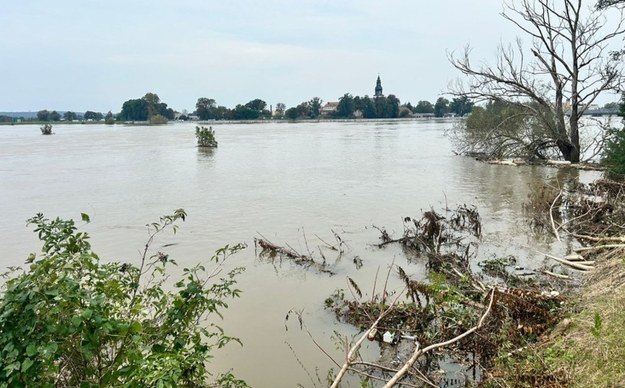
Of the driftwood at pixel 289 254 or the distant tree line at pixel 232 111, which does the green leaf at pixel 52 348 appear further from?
the distant tree line at pixel 232 111

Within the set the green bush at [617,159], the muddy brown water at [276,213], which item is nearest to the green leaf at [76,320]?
the muddy brown water at [276,213]

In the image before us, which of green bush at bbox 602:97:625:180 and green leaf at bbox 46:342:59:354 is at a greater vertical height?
green bush at bbox 602:97:625:180

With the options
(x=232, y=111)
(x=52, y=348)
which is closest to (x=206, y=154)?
(x=52, y=348)

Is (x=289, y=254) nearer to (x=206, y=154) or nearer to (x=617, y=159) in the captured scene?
(x=617, y=159)

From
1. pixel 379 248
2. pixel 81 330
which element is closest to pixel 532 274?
pixel 379 248

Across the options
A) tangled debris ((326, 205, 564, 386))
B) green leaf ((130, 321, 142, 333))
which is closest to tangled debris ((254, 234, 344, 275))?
tangled debris ((326, 205, 564, 386))

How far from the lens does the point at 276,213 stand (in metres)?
12.1

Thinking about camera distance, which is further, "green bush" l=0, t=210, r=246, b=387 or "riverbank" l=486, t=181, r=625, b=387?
"riverbank" l=486, t=181, r=625, b=387

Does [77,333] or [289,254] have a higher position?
[77,333]

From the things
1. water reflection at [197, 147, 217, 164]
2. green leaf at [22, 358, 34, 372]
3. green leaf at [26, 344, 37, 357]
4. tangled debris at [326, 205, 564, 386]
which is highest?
green leaf at [26, 344, 37, 357]

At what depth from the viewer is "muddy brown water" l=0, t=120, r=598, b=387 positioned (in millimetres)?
5590

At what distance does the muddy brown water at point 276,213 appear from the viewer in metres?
5.59

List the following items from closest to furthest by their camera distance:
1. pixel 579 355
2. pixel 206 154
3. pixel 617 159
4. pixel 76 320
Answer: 1. pixel 76 320
2. pixel 579 355
3. pixel 617 159
4. pixel 206 154

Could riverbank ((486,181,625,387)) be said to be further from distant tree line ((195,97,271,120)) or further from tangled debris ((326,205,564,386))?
distant tree line ((195,97,271,120))
